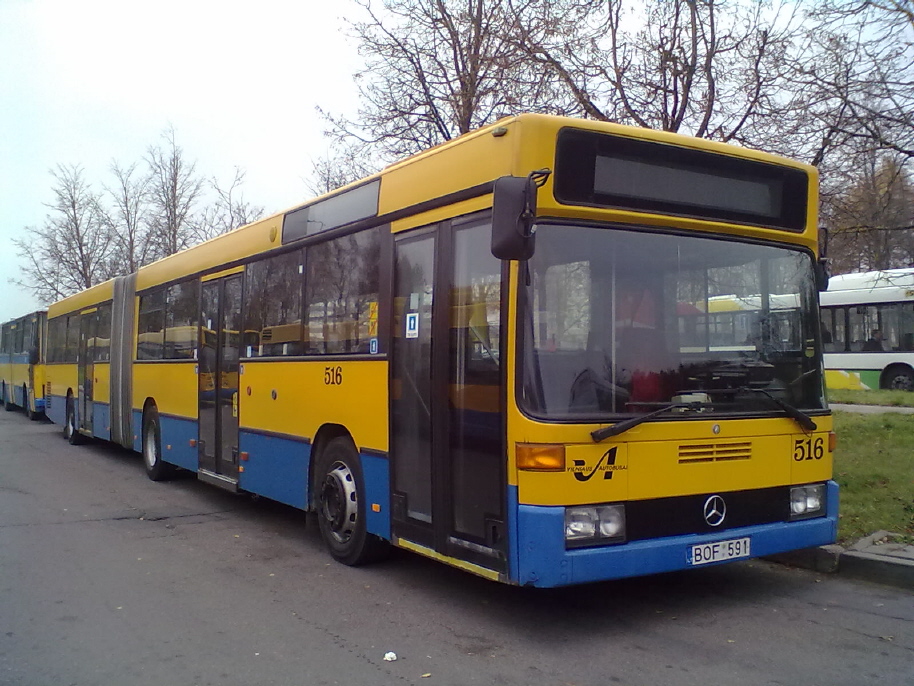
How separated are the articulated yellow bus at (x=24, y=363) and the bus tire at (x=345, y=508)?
16.6 m

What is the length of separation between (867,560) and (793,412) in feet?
5.24

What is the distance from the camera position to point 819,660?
4840 mm

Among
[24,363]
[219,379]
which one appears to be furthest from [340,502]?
[24,363]

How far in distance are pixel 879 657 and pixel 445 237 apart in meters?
3.66

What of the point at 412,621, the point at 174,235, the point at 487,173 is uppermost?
the point at 174,235

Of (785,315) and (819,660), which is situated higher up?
(785,315)

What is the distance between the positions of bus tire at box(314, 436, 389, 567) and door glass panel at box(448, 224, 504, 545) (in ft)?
4.89

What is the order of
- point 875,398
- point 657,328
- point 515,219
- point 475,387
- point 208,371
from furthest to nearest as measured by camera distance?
point 875,398 → point 208,371 → point 475,387 → point 657,328 → point 515,219

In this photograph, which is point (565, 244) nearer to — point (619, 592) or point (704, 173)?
point (704, 173)

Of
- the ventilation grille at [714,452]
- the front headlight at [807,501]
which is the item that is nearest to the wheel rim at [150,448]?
the ventilation grille at [714,452]

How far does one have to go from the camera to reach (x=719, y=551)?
540 cm

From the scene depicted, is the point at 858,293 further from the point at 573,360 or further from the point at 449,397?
the point at 573,360

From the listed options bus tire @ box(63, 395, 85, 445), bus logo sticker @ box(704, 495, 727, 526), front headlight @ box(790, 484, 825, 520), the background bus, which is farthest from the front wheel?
bus tire @ box(63, 395, 85, 445)

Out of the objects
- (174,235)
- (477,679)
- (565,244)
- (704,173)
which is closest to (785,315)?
(704,173)
